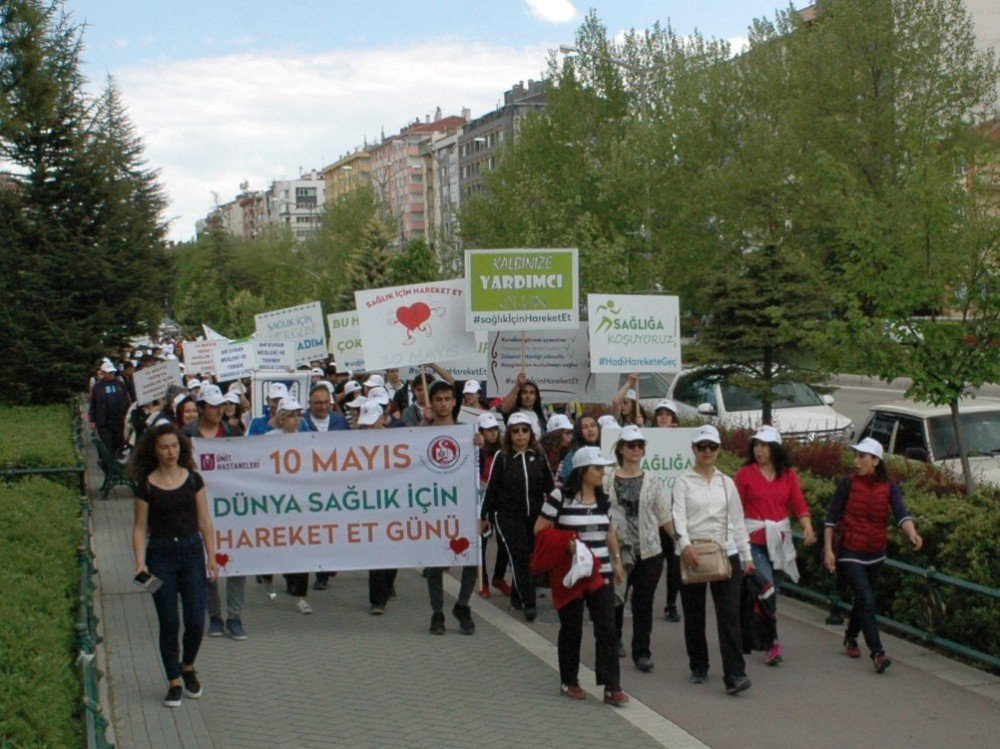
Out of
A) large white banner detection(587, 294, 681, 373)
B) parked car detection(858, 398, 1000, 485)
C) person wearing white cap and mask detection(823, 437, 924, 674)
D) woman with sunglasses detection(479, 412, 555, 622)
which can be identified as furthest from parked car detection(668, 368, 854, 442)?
person wearing white cap and mask detection(823, 437, 924, 674)

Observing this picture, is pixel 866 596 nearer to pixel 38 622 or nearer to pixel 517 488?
pixel 517 488

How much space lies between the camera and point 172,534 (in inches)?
344

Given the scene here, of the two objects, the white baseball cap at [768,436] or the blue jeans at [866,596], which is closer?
the blue jeans at [866,596]

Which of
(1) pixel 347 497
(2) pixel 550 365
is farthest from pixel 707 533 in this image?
(2) pixel 550 365

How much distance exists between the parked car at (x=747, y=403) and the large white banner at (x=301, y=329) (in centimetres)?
556

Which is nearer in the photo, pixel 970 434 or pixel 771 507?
pixel 771 507

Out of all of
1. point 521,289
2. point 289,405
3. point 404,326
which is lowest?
point 289,405

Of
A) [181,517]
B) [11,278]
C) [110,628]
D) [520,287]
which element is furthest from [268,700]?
[11,278]

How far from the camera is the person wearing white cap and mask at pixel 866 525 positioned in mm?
9516

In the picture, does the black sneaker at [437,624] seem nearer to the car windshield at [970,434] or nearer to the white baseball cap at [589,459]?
the white baseball cap at [589,459]

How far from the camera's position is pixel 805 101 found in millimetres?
32969

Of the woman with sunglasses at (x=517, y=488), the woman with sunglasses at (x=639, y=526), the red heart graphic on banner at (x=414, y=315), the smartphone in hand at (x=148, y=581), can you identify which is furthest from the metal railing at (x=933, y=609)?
the red heart graphic on banner at (x=414, y=315)

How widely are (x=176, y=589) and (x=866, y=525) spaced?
440 centimetres

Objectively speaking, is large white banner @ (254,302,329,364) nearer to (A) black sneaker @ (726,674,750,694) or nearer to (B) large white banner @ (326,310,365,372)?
(B) large white banner @ (326,310,365,372)
